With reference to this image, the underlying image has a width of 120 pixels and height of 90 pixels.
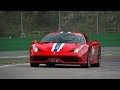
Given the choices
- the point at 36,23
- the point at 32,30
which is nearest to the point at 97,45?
the point at 32,30

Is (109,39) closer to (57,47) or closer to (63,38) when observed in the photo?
(63,38)

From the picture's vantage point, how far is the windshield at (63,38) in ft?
47.6

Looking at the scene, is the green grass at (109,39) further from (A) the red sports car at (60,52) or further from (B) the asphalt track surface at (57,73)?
(B) the asphalt track surface at (57,73)

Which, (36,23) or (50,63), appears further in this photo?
(36,23)

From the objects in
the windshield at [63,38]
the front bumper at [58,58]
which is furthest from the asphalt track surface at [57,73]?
the windshield at [63,38]

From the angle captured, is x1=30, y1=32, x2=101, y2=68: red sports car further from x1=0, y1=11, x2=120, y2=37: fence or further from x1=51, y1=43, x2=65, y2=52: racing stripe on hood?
x1=0, y1=11, x2=120, y2=37: fence

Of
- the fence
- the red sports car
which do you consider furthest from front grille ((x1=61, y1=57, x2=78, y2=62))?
the fence

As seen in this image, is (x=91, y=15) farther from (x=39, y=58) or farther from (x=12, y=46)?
(x=39, y=58)

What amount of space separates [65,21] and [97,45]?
2905cm

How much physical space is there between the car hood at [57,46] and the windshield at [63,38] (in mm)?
568

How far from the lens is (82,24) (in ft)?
147

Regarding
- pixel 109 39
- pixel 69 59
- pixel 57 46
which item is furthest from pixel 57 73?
pixel 109 39
